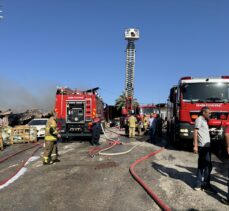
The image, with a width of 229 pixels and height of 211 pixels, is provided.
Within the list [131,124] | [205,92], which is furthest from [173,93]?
[131,124]

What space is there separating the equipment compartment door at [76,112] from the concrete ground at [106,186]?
22.0 ft

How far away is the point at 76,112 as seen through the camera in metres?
17.6

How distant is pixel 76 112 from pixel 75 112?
5cm

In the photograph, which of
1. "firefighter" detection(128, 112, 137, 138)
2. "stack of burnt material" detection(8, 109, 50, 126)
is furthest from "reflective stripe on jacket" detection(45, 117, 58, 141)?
"stack of burnt material" detection(8, 109, 50, 126)

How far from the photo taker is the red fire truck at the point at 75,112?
17.1 metres

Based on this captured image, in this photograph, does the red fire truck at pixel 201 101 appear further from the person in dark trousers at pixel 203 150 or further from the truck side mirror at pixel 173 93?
the person in dark trousers at pixel 203 150

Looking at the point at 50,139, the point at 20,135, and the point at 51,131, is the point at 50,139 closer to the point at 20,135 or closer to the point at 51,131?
the point at 51,131

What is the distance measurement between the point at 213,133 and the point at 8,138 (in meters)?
11.6

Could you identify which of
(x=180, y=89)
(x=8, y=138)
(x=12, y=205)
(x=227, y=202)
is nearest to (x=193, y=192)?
(x=227, y=202)

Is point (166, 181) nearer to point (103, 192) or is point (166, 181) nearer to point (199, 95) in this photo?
point (103, 192)

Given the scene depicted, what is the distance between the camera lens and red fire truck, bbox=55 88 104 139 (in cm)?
1706

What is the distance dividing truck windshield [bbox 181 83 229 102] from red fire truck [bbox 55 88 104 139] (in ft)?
20.0

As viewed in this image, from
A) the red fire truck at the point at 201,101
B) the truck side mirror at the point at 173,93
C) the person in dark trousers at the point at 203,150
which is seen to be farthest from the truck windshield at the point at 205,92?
the person in dark trousers at the point at 203,150

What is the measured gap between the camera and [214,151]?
13.4 meters
